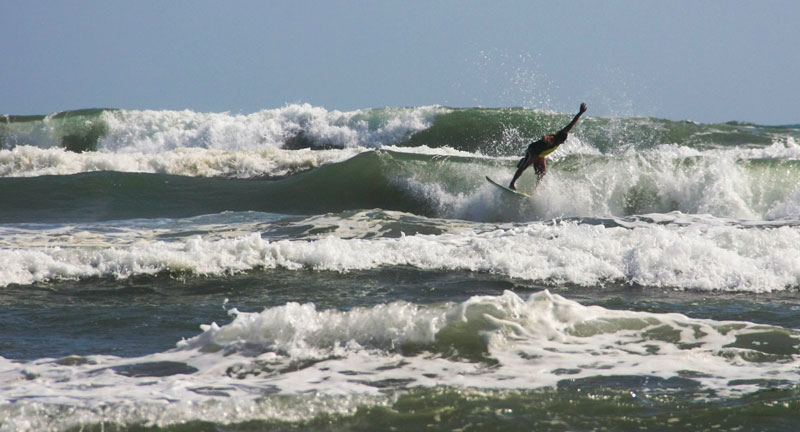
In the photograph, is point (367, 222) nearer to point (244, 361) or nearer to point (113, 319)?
point (113, 319)

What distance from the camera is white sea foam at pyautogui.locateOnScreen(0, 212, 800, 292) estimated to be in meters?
8.35

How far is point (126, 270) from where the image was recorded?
8.41 m

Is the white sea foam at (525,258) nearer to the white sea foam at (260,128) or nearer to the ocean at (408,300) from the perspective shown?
the ocean at (408,300)

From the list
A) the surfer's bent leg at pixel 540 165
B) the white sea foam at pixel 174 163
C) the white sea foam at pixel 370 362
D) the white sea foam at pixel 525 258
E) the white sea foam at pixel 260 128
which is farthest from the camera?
the white sea foam at pixel 260 128

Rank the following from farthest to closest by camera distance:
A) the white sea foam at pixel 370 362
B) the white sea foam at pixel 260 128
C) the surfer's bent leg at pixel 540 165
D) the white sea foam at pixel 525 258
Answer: the white sea foam at pixel 260 128
the surfer's bent leg at pixel 540 165
the white sea foam at pixel 525 258
the white sea foam at pixel 370 362

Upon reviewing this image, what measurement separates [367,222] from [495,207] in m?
4.41

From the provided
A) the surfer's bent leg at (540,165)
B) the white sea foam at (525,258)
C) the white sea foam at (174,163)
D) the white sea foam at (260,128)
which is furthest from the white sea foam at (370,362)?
the white sea foam at (260,128)

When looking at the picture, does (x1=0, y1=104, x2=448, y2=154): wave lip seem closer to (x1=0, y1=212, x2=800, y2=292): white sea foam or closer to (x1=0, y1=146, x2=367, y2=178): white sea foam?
(x1=0, y1=146, x2=367, y2=178): white sea foam

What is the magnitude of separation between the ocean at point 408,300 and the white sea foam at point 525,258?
0.11ft

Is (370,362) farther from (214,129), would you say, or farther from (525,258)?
(214,129)

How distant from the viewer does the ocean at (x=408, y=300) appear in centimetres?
409

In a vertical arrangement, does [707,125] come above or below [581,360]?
above

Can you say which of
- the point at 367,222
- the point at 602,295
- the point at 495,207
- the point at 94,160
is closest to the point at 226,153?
the point at 94,160

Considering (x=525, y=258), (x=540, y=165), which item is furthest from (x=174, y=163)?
(x=525, y=258)
